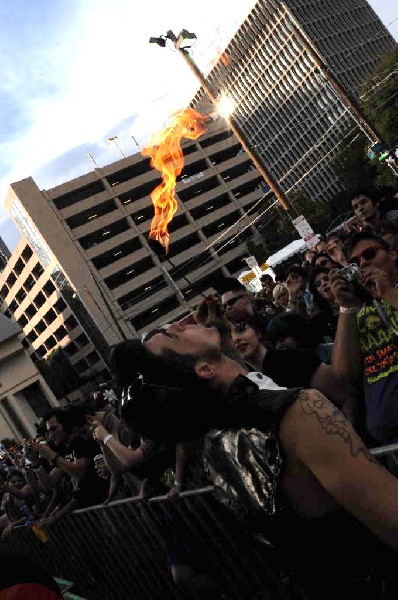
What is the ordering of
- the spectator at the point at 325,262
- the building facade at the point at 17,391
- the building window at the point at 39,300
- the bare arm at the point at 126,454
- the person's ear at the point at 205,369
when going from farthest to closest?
the building window at the point at 39,300, the building facade at the point at 17,391, the spectator at the point at 325,262, the bare arm at the point at 126,454, the person's ear at the point at 205,369

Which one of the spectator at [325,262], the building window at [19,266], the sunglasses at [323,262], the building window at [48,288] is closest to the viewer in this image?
the spectator at [325,262]

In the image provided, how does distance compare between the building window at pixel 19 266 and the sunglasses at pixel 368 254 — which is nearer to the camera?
the sunglasses at pixel 368 254

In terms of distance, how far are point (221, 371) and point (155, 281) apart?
66498 mm

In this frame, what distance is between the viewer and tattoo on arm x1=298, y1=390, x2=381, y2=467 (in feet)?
5.36

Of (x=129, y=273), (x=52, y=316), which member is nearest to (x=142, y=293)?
(x=129, y=273)

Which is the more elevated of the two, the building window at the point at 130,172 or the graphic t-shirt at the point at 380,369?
the building window at the point at 130,172

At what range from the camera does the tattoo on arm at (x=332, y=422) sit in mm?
1634

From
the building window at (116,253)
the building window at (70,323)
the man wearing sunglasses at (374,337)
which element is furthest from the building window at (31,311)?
the man wearing sunglasses at (374,337)

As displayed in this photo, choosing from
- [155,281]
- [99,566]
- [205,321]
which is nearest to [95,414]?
[99,566]

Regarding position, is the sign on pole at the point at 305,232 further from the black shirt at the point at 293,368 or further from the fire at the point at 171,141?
the black shirt at the point at 293,368

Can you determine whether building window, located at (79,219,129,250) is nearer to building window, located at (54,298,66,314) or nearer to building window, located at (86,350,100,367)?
building window, located at (54,298,66,314)

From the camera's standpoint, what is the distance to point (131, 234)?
67.4 m

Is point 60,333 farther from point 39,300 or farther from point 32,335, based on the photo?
point 32,335

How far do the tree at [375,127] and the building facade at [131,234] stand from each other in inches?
567
